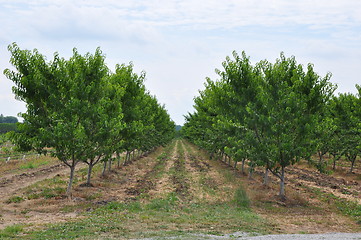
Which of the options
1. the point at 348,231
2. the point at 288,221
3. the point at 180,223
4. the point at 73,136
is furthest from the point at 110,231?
the point at 348,231

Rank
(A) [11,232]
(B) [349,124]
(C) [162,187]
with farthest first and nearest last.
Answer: (B) [349,124], (C) [162,187], (A) [11,232]

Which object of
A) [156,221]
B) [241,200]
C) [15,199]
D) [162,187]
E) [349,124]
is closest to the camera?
[156,221]

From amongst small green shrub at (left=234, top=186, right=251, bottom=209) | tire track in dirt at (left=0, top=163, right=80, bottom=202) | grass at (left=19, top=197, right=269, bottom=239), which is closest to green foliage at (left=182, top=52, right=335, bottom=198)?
small green shrub at (left=234, top=186, right=251, bottom=209)

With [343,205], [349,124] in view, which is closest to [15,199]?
[343,205]

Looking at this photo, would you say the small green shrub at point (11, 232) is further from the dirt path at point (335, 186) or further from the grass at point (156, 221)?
the dirt path at point (335, 186)

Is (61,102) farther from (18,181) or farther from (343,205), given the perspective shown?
(343,205)

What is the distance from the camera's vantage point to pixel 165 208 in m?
16.5

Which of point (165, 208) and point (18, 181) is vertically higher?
point (165, 208)

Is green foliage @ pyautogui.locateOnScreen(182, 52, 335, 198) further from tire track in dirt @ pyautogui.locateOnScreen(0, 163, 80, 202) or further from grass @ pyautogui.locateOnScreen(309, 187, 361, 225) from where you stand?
tire track in dirt @ pyautogui.locateOnScreen(0, 163, 80, 202)

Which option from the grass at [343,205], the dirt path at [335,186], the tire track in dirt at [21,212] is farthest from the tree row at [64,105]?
the dirt path at [335,186]

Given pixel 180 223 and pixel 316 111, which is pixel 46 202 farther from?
pixel 316 111

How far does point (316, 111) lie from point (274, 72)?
3698mm

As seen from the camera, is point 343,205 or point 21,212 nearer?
point 21,212

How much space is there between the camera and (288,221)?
49.6 feet
